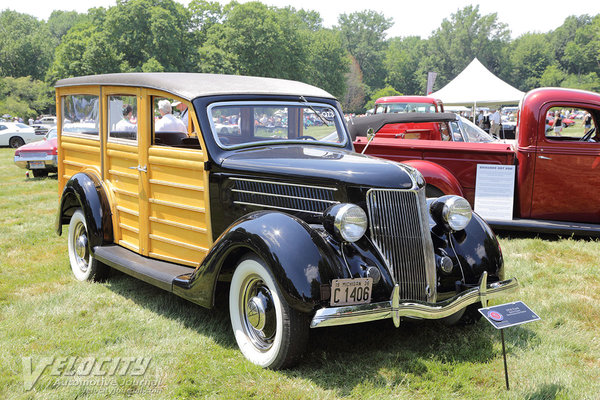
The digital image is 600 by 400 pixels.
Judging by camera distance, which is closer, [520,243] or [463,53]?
[520,243]

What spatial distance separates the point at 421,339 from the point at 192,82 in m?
2.73

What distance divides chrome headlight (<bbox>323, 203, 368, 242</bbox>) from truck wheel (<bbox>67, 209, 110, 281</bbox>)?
2910 mm

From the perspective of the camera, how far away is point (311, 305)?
3.11 metres

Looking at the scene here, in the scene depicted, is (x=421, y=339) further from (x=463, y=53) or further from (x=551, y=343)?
(x=463, y=53)

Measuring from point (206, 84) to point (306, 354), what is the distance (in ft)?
7.55

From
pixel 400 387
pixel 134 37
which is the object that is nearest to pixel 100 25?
pixel 134 37

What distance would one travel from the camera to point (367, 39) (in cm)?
11262

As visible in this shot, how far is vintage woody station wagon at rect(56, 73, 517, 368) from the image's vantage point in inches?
129

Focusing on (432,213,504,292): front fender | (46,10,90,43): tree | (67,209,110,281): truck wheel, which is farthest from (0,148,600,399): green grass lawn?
(46,10,90,43): tree

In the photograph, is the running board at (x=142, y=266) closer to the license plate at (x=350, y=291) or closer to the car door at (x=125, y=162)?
the car door at (x=125, y=162)

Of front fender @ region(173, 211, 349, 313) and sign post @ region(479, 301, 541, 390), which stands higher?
front fender @ region(173, 211, 349, 313)

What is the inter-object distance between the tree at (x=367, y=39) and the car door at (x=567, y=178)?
341 feet

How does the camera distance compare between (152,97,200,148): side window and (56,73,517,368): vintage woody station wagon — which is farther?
(152,97,200,148): side window

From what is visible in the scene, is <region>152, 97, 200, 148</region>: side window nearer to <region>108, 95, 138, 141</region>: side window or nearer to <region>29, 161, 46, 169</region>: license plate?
<region>108, 95, 138, 141</region>: side window
